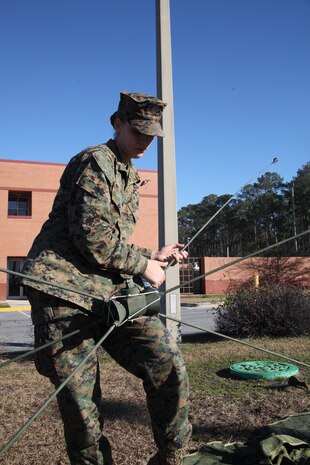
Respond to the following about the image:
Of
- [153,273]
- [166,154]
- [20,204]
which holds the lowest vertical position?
[153,273]

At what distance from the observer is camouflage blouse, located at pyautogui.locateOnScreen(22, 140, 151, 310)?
2.14 metres

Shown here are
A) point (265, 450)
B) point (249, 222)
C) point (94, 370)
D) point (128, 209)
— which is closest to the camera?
point (94, 370)

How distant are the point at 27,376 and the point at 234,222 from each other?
62.2 metres

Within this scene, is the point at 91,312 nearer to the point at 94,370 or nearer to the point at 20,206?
the point at 94,370

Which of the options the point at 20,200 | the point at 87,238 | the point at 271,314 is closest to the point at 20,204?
the point at 20,200

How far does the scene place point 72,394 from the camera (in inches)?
82.4

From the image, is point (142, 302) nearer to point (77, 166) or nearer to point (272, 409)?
point (77, 166)

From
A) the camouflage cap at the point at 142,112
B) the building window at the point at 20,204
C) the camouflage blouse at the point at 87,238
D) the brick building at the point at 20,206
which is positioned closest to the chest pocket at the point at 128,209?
the camouflage blouse at the point at 87,238

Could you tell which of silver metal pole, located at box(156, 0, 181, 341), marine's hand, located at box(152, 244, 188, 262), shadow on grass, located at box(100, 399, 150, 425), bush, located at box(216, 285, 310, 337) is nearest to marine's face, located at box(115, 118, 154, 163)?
marine's hand, located at box(152, 244, 188, 262)

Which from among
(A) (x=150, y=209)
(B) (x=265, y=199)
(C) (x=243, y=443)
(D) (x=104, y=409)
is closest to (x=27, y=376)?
(D) (x=104, y=409)

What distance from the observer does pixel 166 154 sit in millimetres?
7449

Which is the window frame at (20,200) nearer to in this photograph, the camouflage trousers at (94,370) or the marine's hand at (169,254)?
the marine's hand at (169,254)

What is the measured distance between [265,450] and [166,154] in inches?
215

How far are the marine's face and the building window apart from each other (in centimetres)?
2729
